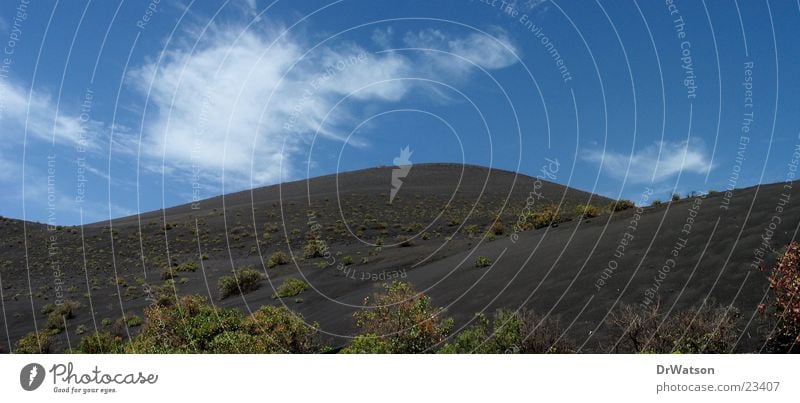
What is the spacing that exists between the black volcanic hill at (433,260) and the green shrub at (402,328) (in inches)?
127

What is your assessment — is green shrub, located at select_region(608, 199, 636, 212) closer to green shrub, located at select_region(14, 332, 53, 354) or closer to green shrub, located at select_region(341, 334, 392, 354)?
green shrub, located at select_region(341, 334, 392, 354)

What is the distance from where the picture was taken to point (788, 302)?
12.6 meters

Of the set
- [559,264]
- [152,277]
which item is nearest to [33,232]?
[152,277]

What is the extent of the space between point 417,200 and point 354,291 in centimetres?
5939

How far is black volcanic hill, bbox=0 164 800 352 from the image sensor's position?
1708cm

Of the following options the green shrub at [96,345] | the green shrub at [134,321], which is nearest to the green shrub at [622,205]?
the green shrub at [96,345]

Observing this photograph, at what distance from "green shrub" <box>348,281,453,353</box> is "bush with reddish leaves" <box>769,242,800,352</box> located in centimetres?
786

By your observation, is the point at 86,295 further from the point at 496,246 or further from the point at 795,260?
the point at 795,260

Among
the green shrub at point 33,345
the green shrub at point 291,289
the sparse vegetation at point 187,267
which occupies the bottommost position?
the green shrub at point 33,345

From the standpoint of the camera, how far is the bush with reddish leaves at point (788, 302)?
40.8 feet

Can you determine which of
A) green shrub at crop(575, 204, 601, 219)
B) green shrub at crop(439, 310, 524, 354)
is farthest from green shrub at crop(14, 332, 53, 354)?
green shrub at crop(575, 204, 601, 219)

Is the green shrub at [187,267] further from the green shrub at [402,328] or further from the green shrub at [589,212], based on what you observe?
the green shrub at [402,328]

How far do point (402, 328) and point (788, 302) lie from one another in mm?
8865
